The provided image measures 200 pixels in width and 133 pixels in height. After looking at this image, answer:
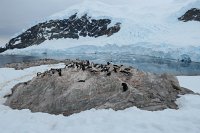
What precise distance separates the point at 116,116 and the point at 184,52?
48896mm

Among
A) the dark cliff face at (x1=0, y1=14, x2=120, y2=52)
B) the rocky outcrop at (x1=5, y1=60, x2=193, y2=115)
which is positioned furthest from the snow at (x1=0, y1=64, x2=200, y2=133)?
the dark cliff face at (x1=0, y1=14, x2=120, y2=52)

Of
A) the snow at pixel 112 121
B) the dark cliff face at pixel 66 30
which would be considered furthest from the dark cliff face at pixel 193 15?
the snow at pixel 112 121

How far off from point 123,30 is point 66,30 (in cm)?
4998

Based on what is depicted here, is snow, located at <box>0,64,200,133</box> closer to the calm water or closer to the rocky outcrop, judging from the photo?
the rocky outcrop

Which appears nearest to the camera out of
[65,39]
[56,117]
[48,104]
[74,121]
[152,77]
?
[74,121]

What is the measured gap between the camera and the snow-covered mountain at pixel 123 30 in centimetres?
6716

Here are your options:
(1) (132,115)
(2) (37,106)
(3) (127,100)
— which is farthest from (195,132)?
(2) (37,106)

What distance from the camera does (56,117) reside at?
11.5 metres

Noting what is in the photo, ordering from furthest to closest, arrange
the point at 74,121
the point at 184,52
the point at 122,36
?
the point at 122,36
the point at 184,52
the point at 74,121

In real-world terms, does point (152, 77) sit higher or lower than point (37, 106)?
higher

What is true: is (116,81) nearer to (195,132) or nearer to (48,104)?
(48,104)

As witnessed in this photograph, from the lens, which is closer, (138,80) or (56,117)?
(56,117)

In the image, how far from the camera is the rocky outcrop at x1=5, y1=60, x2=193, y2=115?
1227 cm

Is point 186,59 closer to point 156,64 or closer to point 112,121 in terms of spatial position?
point 156,64
